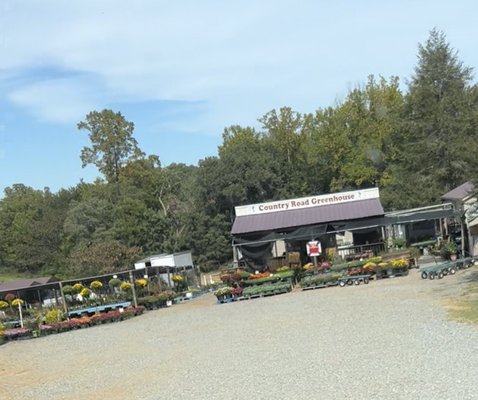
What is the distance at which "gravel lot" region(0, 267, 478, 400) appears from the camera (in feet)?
28.2

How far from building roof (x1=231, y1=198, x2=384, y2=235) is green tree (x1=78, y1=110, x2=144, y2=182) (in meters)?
39.6

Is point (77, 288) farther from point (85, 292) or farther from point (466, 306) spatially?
point (466, 306)

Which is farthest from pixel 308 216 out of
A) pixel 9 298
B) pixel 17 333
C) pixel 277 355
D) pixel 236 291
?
pixel 277 355

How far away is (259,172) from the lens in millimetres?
56438

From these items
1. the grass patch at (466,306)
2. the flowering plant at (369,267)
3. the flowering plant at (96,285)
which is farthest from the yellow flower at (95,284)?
the grass patch at (466,306)

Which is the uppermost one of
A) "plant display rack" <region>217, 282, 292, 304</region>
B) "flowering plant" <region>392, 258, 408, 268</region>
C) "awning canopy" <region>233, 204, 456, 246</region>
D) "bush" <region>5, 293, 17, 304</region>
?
"awning canopy" <region>233, 204, 456, 246</region>

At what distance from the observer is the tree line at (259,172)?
48531mm

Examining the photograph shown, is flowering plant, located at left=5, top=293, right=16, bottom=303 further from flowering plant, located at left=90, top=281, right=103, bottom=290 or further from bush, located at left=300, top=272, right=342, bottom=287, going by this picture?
bush, located at left=300, top=272, right=342, bottom=287

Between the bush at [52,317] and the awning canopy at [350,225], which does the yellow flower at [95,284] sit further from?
the awning canopy at [350,225]

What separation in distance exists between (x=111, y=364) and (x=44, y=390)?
2.20 meters

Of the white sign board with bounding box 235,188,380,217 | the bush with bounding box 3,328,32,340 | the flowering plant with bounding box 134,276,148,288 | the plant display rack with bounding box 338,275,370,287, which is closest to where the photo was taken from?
the bush with bounding box 3,328,32,340

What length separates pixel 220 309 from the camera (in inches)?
927

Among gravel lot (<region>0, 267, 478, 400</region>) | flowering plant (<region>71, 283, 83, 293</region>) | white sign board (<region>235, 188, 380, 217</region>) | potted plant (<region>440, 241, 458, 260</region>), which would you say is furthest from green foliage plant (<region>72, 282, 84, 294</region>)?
potted plant (<region>440, 241, 458, 260</region>)

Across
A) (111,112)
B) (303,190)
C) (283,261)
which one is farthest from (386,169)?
(111,112)
